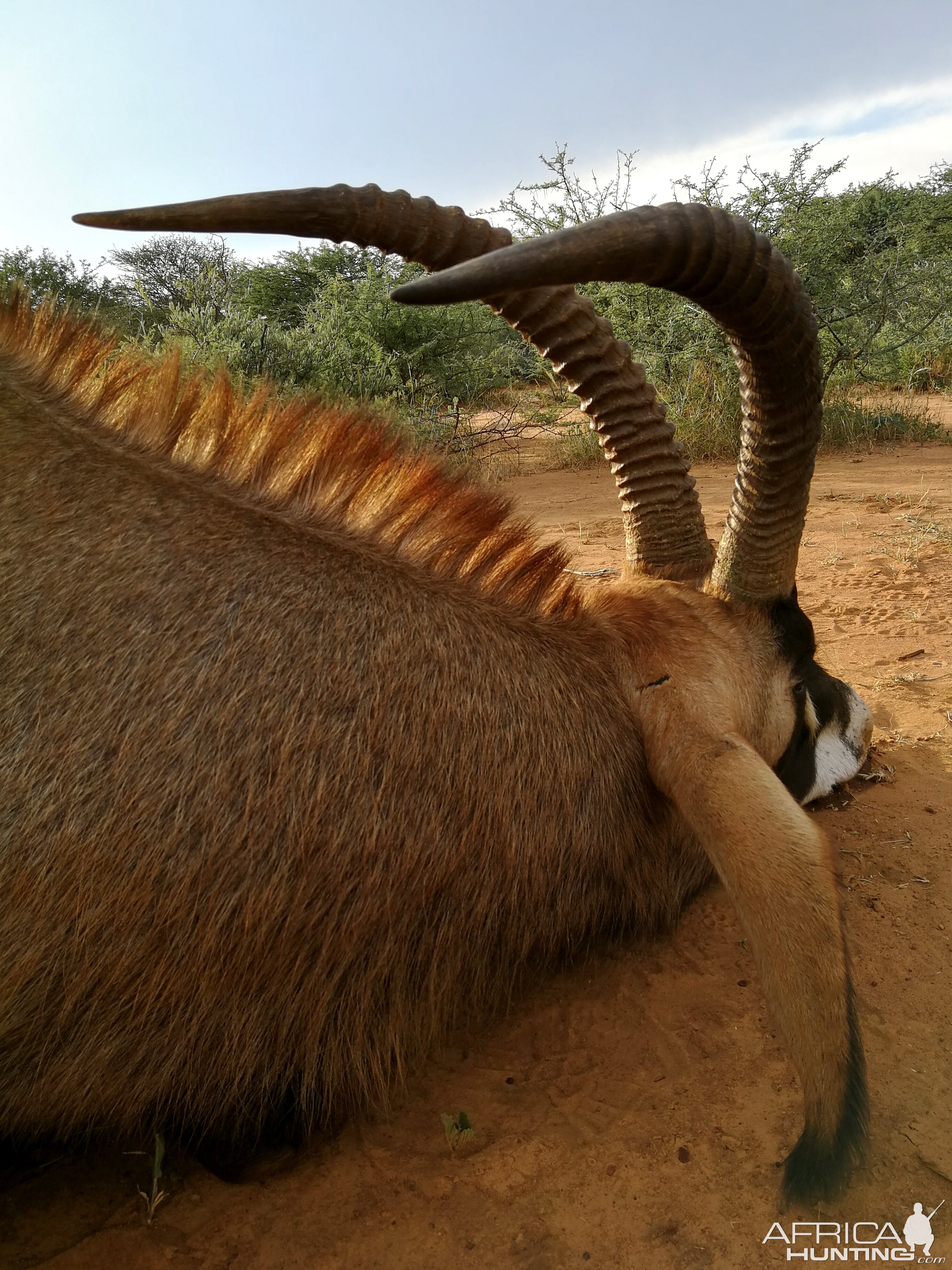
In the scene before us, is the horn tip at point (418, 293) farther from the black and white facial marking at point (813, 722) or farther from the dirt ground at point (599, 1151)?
the dirt ground at point (599, 1151)

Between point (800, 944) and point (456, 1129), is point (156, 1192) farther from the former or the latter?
point (800, 944)

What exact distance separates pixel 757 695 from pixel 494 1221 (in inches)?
63.8

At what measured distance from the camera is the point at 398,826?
2.09 meters

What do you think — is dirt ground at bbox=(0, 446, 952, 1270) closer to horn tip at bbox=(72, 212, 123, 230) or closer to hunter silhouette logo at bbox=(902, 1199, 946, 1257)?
hunter silhouette logo at bbox=(902, 1199, 946, 1257)

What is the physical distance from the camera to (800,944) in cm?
174

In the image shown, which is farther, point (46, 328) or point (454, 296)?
point (46, 328)

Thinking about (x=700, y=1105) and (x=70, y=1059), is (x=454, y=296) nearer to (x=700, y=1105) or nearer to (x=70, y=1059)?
(x=70, y=1059)

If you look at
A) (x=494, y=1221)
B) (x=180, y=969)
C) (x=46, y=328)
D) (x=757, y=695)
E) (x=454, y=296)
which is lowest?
(x=494, y=1221)

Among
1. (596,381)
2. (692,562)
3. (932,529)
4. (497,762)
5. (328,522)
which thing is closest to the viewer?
(497,762)

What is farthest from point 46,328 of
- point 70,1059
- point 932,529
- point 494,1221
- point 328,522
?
point 932,529

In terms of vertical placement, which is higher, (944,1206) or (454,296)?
(454,296)

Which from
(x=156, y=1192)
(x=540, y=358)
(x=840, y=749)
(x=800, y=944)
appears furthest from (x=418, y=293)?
(x=540, y=358)

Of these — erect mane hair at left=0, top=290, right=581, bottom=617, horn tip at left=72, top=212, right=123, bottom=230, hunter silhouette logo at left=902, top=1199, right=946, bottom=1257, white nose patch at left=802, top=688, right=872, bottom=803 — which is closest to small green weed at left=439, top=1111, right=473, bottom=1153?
hunter silhouette logo at left=902, top=1199, right=946, bottom=1257

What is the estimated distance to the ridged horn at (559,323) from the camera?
2.13 metres
